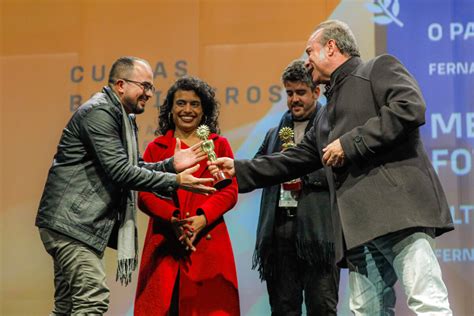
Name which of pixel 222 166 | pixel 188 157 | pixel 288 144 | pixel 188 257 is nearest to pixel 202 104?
pixel 188 157

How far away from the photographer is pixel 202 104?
396cm

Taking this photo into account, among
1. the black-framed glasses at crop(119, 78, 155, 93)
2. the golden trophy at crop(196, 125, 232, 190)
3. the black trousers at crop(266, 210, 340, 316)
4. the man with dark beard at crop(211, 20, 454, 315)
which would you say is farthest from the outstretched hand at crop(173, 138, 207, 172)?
the man with dark beard at crop(211, 20, 454, 315)

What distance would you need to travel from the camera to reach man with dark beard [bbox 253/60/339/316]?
367 centimetres

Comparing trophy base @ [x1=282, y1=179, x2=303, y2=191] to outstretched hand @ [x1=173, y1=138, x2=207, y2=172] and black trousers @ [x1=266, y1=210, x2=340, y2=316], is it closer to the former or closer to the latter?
black trousers @ [x1=266, y1=210, x2=340, y2=316]

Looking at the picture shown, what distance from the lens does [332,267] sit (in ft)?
12.1

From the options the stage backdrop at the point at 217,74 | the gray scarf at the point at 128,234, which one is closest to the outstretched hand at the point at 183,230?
the gray scarf at the point at 128,234

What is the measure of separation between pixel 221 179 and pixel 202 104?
70cm

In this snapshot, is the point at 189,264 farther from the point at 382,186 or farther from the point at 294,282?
the point at 382,186

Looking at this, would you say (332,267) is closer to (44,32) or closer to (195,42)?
(195,42)

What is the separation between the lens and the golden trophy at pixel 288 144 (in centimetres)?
380

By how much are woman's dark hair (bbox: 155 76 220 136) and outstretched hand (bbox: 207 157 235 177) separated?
0.59m

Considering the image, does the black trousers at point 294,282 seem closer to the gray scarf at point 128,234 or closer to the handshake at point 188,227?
the handshake at point 188,227

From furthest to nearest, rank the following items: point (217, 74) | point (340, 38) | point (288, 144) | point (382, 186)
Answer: point (217, 74)
point (288, 144)
point (340, 38)
point (382, 186)

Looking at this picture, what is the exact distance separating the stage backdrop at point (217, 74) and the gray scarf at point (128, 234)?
59.3 inches
